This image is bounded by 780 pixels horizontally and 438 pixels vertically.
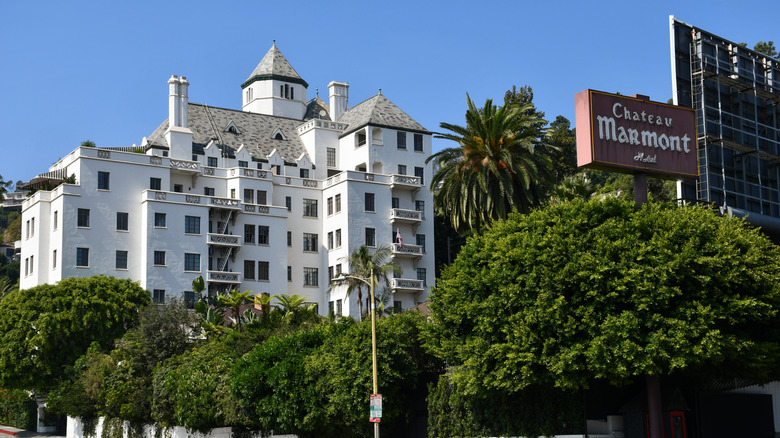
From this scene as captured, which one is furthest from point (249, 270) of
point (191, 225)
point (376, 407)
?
point (376, 407)

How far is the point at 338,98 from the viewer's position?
11544 centimetres

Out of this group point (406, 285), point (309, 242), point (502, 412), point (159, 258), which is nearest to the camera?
point (502, 412)

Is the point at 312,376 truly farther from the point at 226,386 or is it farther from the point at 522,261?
the point at 522,261

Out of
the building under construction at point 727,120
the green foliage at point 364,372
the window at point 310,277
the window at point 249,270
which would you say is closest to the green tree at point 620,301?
the green foliage at point 364,372

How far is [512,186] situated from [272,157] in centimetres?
4798

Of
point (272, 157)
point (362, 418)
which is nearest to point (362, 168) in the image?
point (272, 157)

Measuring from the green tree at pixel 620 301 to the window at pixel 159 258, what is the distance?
51456 millimetres

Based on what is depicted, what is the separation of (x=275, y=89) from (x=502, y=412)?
83.0 m

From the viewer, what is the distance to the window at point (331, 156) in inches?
4193

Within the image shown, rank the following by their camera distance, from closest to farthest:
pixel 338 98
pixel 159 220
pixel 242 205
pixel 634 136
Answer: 1. pixel 634 136
2. pixel 159 220
3. pixel 242 205
4. pixel 338 98

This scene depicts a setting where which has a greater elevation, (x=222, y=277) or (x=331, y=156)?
(x=331, y=156)

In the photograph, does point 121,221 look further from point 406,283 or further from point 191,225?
point 406,283

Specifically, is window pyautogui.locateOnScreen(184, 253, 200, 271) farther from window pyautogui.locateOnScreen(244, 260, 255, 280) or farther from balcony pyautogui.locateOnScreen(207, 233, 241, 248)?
window pyautogui.locateOnScreen(244, 260, 255, 280)

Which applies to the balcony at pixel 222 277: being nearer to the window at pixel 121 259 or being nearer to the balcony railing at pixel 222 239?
the balcony railing at pixel 222 239
